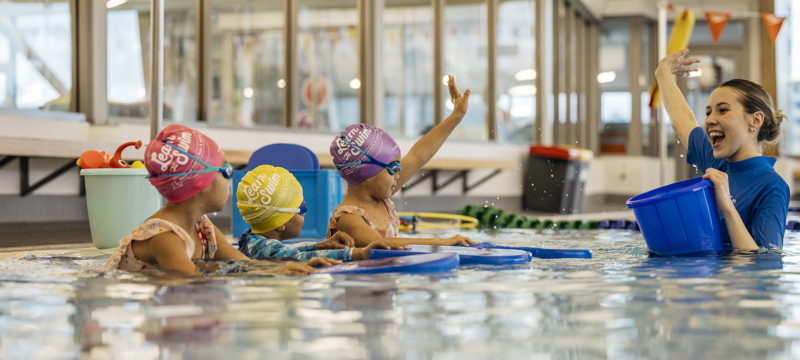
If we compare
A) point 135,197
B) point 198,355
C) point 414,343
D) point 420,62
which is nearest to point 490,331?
point 414,343

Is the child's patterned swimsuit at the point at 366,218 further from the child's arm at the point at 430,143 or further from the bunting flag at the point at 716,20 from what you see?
the bunting flag at the point at 716,20

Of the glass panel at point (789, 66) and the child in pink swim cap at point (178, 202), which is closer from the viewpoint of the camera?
the child in pink swim cap at point (178, 202)

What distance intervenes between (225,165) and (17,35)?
4400 mm

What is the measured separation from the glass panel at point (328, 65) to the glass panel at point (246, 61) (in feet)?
1.47

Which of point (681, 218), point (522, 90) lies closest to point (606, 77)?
point (522, 90)

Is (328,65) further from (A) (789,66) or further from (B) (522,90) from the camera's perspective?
(A) (789,66)

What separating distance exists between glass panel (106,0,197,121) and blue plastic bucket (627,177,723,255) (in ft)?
17.0

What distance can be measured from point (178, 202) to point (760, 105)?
276 centimetres

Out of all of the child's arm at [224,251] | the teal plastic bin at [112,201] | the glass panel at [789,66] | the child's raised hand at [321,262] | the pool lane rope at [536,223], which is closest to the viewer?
the child's raised hand at [321,262]

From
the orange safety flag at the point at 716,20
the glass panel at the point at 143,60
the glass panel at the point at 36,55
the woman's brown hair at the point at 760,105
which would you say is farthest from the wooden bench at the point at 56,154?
the orange safety flag at the point at 716,20

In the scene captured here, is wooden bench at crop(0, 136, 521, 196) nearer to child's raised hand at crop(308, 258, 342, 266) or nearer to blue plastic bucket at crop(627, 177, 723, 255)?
child's raised hand at crop(308, 258, 342, 266)

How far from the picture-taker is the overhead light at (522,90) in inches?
491

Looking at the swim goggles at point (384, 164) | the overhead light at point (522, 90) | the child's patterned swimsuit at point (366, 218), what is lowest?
the child's patterned swimsuit at point (366, 218)

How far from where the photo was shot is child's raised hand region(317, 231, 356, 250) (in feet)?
11.0
